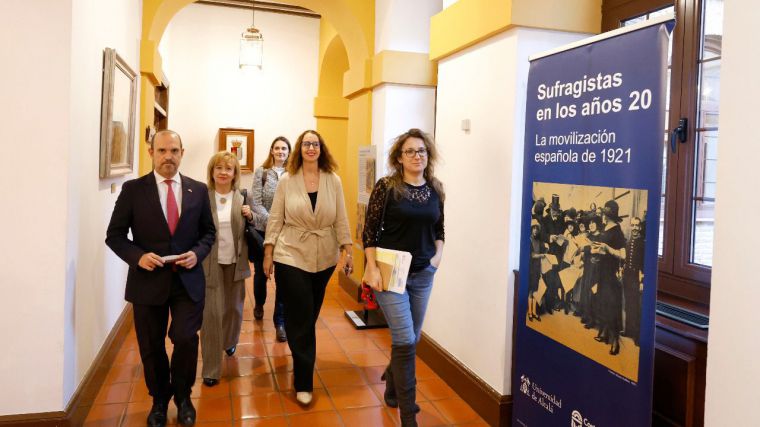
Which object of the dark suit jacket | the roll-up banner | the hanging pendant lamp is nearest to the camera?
the roll-up banner

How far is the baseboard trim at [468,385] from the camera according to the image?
3527 millimetres

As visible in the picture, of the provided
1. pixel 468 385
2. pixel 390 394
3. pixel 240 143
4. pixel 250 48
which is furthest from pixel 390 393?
pixel 240 143

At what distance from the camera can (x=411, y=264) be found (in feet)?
11.0

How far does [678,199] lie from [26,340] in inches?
127

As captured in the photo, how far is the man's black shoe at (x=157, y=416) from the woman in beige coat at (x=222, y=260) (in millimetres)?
712

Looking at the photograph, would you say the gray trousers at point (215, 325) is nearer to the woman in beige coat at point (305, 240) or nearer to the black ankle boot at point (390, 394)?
the woman in beige coat at point (305, 240)

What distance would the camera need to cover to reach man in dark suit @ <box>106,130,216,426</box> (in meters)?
3.15

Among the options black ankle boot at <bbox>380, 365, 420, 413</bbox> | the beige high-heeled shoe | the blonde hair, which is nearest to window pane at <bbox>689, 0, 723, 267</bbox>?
black ankle boot at <bbox>380, 365, 420, 413</bbox>

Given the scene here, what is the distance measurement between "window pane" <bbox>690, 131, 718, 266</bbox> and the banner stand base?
10.9ft

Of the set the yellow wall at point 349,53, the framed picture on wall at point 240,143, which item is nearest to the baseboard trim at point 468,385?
the yellow wall at point 349,53

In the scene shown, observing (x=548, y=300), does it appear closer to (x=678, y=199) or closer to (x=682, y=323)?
(x=682, y=323)

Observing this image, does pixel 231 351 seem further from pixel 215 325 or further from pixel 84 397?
pixel 84 397

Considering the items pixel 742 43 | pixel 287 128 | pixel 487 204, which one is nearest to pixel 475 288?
pixel 487 204

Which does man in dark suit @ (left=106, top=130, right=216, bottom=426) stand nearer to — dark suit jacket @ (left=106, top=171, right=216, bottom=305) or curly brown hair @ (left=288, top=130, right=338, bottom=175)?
dark suit jacket @ (left=106, top=171, right=216, bottom=305)
